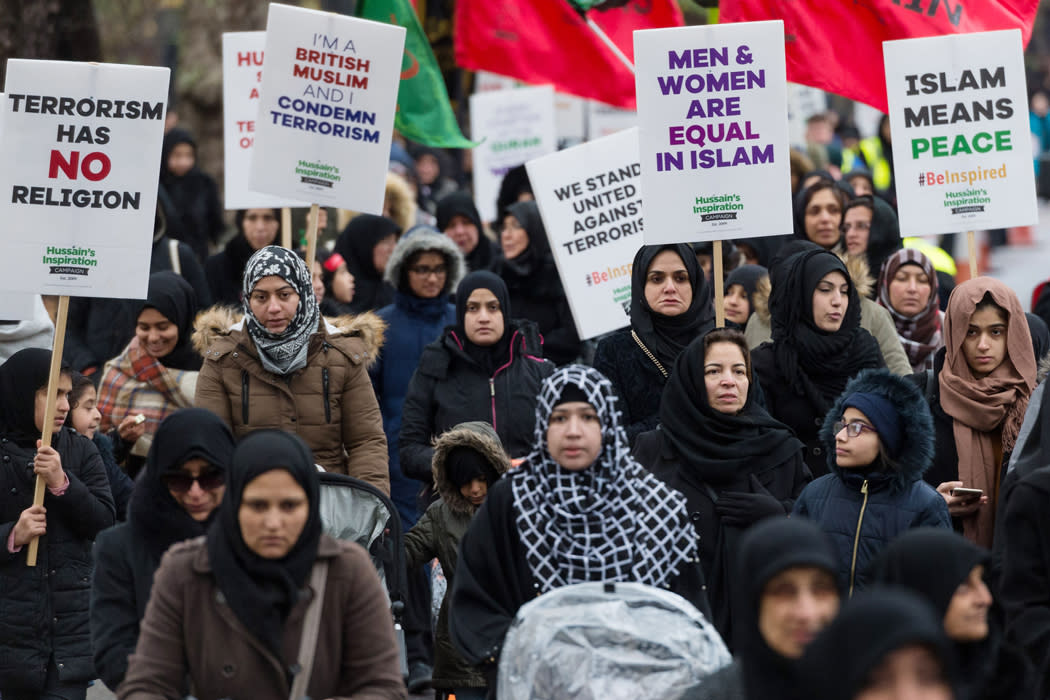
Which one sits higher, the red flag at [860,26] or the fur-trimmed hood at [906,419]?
the red flag at [860,26]

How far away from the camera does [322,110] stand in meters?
8.49

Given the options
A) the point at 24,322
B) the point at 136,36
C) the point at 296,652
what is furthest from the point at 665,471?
the point at 136,36

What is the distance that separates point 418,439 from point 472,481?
90cm

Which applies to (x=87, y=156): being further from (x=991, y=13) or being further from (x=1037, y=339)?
(x=991, y=13)

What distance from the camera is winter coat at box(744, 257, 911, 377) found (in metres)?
8.08

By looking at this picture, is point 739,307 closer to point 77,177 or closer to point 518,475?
point 77,177

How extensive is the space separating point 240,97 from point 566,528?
18.5 ft

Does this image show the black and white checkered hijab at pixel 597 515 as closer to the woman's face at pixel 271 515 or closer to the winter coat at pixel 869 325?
the woman's face at pixel 271 515

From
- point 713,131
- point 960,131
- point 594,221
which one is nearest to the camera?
point 713,131

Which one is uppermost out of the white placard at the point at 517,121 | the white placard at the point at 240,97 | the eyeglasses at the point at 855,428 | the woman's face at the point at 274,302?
the white placard at the point at 517,121

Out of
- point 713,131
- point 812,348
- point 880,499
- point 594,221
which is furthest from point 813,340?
point 594,221

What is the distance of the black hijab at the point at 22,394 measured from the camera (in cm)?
668

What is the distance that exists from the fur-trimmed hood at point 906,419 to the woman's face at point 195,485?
2190 mm

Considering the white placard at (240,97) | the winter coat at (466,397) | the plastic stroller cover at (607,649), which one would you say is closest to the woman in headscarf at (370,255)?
the white placard at (240,97)
